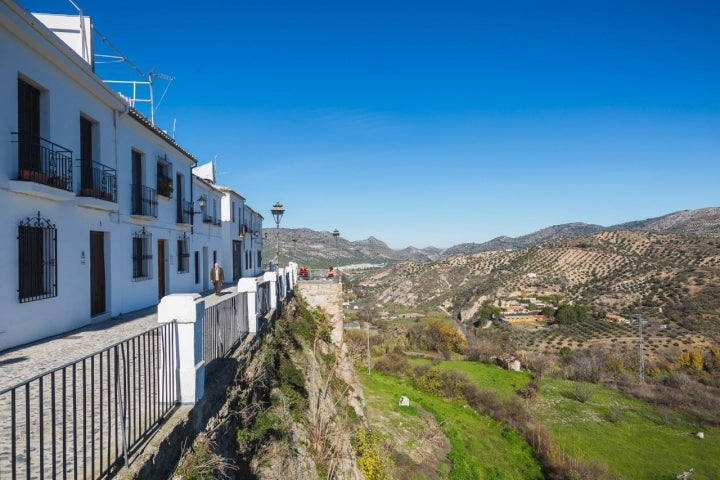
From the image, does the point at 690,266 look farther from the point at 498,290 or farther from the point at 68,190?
the point at 68,190

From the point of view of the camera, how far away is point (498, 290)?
184 ft

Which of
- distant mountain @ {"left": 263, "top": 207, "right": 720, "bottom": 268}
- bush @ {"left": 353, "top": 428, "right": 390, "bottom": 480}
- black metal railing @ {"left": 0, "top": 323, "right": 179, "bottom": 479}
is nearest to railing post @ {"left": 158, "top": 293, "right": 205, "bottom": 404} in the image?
black metal railing @ {"left": 0, "top": 323, "right": 179, "bottom": 479}

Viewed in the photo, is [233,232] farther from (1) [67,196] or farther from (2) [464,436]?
(2) [464,436]

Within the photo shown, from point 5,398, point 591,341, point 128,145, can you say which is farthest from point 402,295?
point 5,398

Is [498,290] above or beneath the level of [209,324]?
beneath

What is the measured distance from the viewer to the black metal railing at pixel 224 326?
532 centimetres

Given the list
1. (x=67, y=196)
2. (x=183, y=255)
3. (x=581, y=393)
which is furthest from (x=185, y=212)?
(x=581, y=393)

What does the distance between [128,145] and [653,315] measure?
1857 inches

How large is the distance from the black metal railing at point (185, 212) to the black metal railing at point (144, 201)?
2.29 meters

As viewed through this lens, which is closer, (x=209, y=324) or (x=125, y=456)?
(x=125, y=456)

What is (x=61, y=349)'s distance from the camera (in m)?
6.31

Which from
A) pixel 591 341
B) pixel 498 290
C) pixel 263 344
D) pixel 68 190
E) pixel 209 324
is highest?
pixel 68 190

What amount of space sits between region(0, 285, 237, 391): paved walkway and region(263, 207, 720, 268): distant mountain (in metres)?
67.5

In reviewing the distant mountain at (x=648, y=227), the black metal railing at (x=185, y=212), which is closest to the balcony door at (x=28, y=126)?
the black metal railing at (x=185, y=212)
